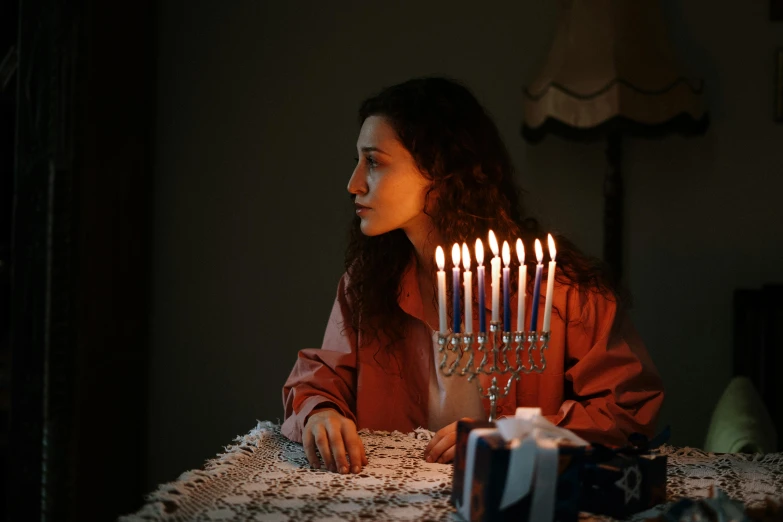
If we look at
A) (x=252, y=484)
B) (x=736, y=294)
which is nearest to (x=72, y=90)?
(x=252, y=484)

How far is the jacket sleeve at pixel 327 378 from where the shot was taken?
154 cm

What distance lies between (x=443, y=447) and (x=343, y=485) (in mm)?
204

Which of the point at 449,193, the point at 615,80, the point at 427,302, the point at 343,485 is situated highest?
the point at 615,80

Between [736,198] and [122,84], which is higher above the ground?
[122,84]

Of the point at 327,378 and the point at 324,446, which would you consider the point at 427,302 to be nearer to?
the point at 327,378

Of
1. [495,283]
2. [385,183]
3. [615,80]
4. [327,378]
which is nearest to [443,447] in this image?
[495,283]

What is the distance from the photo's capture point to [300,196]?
3188 millimetres

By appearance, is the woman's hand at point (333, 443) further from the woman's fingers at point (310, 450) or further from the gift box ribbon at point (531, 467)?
the gift box ribbon at point (531, 467)

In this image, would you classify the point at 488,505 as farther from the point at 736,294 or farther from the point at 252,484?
the point at 736,294

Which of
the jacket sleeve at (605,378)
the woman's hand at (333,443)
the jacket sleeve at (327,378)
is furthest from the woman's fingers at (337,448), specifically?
the jacket sleeve at (605,378)

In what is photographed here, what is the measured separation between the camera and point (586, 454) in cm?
103

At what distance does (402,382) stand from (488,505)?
2.68 feet

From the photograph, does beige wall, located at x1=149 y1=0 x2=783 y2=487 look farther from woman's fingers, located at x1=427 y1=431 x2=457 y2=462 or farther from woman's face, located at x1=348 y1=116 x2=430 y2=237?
woman's fingers, located at x1=427 y1=431 x2=457 y2=462

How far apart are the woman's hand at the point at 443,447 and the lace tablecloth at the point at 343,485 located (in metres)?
0.01
